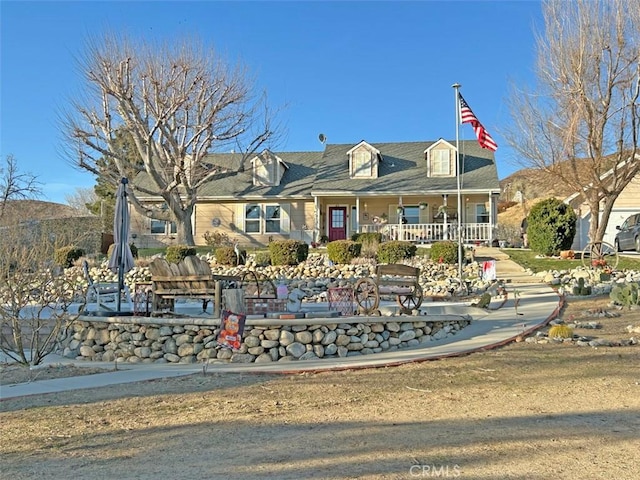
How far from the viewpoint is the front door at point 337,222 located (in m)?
26.5

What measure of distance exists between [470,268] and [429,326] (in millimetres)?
7762

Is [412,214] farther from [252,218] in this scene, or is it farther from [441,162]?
[252,218]

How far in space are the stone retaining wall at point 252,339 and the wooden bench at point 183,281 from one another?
600mm

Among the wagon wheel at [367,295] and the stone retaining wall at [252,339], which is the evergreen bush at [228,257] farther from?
the stone retaining wall at [252,339]

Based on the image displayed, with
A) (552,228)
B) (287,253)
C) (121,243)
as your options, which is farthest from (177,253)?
(552,228)

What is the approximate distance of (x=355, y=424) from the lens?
4.86 metres

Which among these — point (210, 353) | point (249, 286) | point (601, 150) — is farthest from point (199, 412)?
point (601, 150)

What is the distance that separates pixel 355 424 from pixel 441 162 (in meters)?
22.2

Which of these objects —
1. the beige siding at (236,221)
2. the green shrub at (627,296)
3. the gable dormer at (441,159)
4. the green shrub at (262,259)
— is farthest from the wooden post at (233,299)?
the gable dormer at (441,159)

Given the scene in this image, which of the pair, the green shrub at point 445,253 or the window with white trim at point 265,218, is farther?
the window with white trim at point 265,218

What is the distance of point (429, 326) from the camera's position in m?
9.05

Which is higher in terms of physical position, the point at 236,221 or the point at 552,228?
the point at 236,221

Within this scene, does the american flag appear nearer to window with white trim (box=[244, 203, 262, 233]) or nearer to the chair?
the chair

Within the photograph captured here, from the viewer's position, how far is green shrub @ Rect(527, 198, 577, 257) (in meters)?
18.7
